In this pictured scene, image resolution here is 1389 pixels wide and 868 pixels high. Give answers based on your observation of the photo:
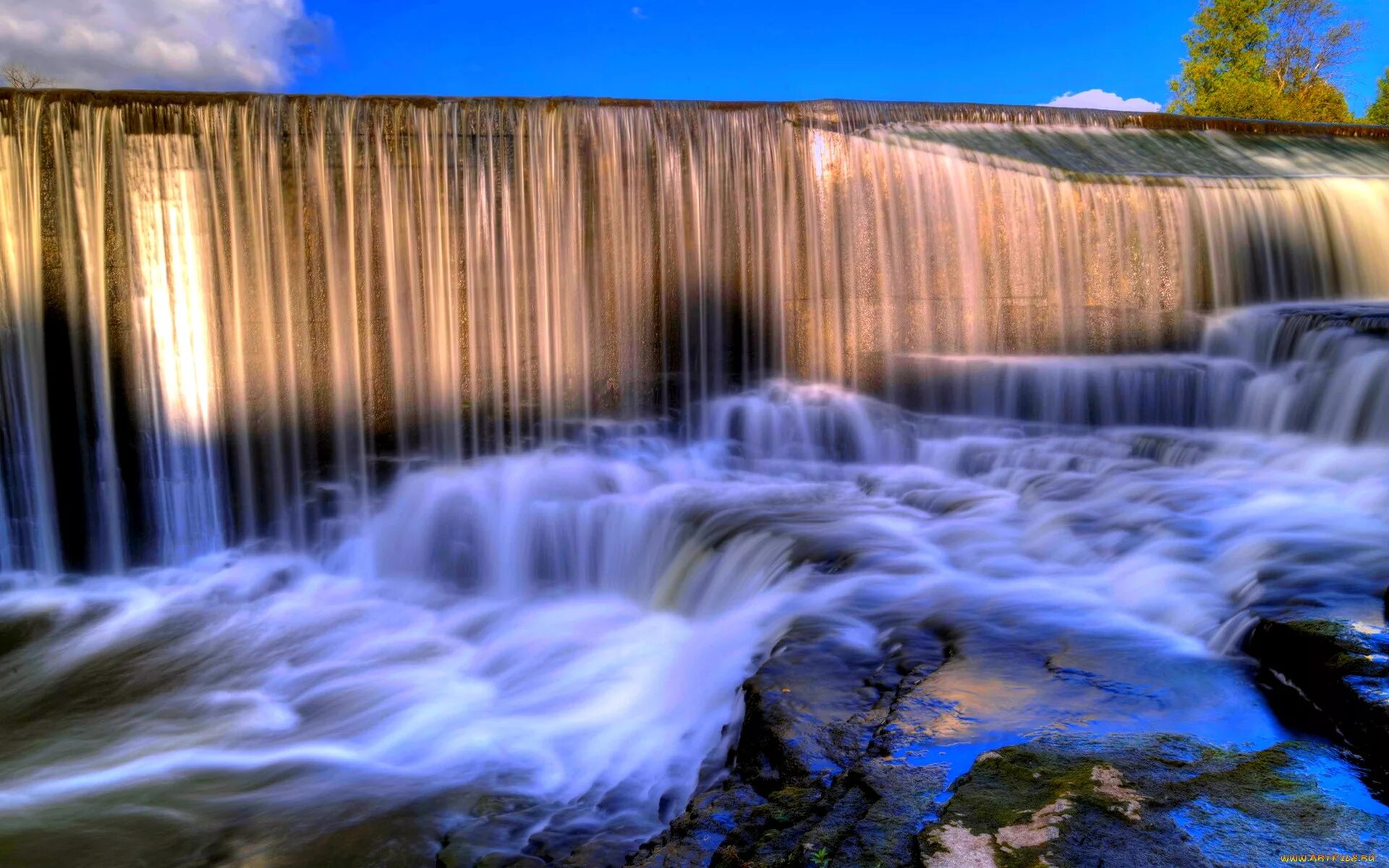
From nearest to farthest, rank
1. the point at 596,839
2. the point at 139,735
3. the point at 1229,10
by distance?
1. the point at 596,839
2. the point at 139,735
3. the point at 1229,10

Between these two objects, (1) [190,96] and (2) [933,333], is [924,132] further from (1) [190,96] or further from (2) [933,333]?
(1) [190,96]

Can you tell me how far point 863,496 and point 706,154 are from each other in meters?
3.68

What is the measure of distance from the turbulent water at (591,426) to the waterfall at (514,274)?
1.3 inches

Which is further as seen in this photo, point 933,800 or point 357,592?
point 357,592

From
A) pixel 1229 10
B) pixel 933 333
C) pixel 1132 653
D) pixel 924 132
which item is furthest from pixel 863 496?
pixel 1229 10

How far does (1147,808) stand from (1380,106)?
33.8 m

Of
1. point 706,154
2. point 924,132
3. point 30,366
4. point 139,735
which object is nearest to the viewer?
point 139,735

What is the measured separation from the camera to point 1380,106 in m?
28.8

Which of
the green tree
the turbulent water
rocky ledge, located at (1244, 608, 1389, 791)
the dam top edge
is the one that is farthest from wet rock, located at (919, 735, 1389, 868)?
the green tree

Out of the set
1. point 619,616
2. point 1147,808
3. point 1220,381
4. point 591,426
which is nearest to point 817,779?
point 1147,808

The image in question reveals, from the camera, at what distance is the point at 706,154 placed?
29.9 ft

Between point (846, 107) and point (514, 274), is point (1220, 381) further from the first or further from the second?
point (514, 274)

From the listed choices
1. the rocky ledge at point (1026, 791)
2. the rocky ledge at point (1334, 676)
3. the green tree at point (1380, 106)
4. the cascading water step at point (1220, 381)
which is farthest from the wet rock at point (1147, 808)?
the green tree at point (1380, 106)

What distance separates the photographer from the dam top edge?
8.00 m
